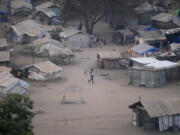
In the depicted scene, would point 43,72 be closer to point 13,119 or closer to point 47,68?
point 47,68

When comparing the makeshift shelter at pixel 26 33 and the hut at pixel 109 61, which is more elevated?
the makeshift shelter at pixel 26 33

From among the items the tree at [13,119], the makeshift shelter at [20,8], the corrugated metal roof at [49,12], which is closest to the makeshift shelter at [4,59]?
the tree at [13,119]

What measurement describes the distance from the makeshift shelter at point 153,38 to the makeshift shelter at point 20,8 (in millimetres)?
16782

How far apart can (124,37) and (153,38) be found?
4324mm

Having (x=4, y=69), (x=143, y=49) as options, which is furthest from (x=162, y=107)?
(x=143, y=49)

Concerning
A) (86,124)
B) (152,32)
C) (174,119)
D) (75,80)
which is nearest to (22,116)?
(86,124)

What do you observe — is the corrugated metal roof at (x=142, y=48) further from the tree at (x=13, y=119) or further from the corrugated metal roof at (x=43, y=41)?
the tree at (x=13, y=119)

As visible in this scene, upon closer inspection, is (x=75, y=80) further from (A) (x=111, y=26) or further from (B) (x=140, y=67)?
(A) (x=111, y=26)

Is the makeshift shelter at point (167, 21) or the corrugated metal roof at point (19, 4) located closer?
the makeshift shelter at point (167, 21)

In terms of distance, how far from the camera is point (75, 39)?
123 ft

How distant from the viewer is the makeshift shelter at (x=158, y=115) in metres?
19.8

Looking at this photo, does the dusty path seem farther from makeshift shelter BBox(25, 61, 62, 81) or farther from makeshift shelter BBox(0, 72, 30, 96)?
makeshift shelter BBox(0, 72, 30, 96)

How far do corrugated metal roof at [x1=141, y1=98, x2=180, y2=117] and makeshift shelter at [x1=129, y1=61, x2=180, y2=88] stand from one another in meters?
6.14

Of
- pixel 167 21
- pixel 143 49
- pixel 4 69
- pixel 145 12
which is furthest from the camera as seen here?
pixel 145 12
